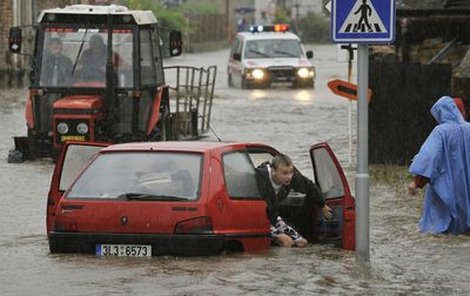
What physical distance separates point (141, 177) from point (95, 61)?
1098 centimetres

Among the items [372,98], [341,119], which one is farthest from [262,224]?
[341,119]

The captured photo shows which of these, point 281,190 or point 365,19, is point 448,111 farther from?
point 365,19

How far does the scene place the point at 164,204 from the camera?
12883mm

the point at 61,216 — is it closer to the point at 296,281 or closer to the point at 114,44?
the point at 296,281

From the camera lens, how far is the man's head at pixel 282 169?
13.9 metres

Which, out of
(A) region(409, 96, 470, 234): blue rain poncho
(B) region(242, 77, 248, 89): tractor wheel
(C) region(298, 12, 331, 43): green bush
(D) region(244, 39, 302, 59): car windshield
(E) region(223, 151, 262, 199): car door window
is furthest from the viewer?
(C) region(298, 12, 331, 43): green bush

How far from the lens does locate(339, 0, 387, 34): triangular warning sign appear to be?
41.8ft

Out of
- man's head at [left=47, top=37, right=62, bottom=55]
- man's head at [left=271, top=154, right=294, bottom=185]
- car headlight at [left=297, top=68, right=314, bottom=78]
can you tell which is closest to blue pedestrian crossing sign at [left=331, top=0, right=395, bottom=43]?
man's head at [left=271, top=154, right=294, bottom=185]

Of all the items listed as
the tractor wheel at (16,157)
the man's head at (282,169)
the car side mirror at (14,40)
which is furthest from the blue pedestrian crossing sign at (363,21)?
the tractor wheel at (16,157)

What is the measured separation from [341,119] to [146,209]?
22986 millimetres

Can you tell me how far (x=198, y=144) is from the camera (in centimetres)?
1370

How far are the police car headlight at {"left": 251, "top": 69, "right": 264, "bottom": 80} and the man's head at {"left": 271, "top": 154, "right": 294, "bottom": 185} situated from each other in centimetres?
3103

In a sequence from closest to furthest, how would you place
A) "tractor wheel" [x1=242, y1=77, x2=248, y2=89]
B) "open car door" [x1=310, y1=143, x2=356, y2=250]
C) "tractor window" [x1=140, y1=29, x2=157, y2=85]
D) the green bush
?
"open car door" [x1=310, y1=143, x2=356, y2=250], "tractor window" [x1=140, y1=29, x2=157, y2=85], "tractor wheel" [x1=242, y1=77, x2=248, y2=89], the green bush

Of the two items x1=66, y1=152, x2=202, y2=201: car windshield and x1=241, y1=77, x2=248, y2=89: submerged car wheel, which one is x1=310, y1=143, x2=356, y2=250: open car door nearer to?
x1=66, y1=152, x2=202, y2=201: car windshield
